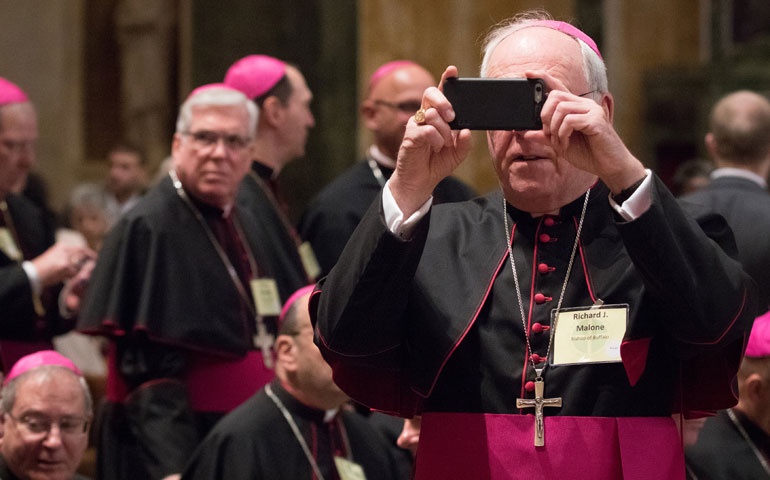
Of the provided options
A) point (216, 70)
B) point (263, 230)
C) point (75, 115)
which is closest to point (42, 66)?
point (75, 115)

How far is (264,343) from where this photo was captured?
537cm

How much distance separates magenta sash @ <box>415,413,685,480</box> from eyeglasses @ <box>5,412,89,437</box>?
78.9 inches

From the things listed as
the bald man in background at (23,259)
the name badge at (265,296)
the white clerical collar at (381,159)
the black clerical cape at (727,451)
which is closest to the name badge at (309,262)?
the name badge at (265,296)

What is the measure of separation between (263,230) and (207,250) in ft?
1.87

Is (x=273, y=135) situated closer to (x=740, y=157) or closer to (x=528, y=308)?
(x=740, y=157)

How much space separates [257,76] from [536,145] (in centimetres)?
414

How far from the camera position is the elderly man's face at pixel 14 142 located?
225 inches

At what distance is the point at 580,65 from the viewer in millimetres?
2771

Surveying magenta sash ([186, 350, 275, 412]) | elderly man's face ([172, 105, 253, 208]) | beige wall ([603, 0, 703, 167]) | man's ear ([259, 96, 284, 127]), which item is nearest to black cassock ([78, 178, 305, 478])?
magenta sash ([186, 350, 275, 412])

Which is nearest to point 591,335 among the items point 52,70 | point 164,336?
point 164,336

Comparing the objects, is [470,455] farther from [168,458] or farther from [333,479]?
A: [168,458]

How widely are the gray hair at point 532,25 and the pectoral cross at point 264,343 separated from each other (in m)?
2.52

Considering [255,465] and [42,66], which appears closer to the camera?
[255,465]

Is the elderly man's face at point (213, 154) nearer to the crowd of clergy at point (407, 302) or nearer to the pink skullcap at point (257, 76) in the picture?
the crowd of clergy at point (407, 302)
